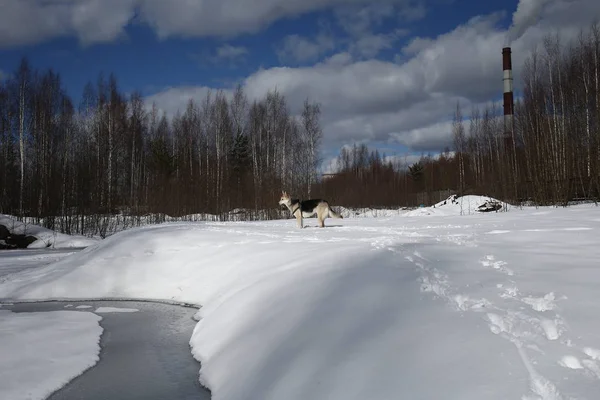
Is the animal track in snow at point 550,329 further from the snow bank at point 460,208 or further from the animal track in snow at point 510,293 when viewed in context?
the snow bank at point 460,208

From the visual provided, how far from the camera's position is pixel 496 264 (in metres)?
3.87

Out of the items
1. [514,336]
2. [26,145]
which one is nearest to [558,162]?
[514,336]

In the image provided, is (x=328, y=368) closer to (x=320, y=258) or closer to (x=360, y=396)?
(x=360, y=396)

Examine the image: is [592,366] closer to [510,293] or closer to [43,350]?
[510,293]

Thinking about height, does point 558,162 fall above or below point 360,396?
above

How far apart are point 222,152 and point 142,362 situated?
79.0ft

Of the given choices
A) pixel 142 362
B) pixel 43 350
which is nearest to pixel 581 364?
pixel 142 362

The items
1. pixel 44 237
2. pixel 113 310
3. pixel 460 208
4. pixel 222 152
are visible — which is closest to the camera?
pixel 113 310

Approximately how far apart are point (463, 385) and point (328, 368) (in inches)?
32.2

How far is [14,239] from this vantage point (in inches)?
571

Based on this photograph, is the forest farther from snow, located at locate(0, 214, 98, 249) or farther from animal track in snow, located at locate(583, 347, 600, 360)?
animal track in snow, located at locate(583, 347, 600, 360)

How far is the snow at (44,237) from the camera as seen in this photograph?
1445 centimetres

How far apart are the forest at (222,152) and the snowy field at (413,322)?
13302 mm

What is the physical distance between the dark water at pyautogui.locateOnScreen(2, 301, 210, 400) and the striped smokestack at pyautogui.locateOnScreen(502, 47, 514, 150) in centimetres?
2584
